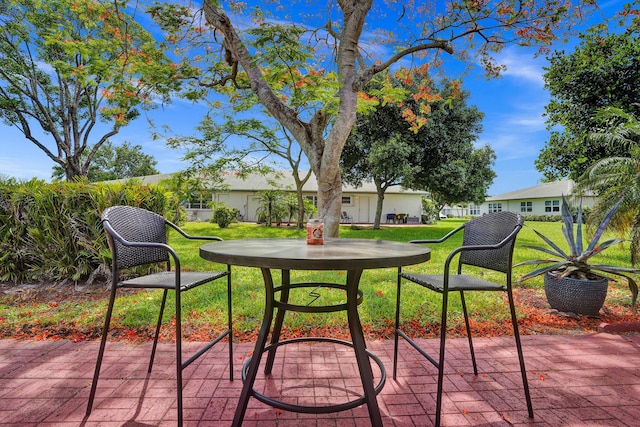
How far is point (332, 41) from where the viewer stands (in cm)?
730

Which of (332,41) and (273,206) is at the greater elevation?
(332,41)

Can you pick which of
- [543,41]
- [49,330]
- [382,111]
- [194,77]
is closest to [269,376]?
[49,330]

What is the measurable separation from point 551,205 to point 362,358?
35.8 m

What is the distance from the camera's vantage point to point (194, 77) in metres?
6.93

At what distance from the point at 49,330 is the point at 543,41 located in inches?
346

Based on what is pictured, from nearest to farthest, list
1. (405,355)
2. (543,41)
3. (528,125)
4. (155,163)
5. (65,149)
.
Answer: (405,355)
(543,41)
(528,125)
(65,149)
(155,163)

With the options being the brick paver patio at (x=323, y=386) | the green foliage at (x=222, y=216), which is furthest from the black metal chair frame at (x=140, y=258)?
the green foliage at (x=222, y=216)

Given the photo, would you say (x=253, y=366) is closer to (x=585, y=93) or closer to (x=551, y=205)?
(x=585, y=93)

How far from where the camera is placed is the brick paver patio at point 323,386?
1893mm

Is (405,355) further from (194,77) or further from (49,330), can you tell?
(194,77)

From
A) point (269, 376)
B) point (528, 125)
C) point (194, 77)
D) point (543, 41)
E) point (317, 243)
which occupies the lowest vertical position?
point (269, 376)

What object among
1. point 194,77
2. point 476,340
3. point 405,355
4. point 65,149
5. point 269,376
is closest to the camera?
point 269,376

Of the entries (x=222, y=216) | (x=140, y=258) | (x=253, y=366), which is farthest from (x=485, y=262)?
(x=222, y=216)

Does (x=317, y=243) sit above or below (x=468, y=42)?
below
